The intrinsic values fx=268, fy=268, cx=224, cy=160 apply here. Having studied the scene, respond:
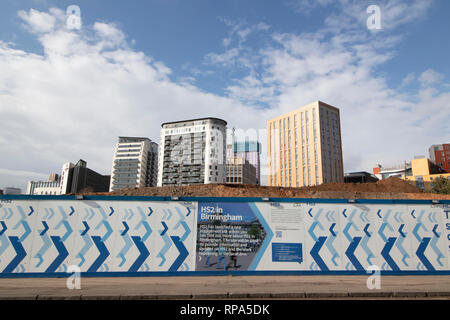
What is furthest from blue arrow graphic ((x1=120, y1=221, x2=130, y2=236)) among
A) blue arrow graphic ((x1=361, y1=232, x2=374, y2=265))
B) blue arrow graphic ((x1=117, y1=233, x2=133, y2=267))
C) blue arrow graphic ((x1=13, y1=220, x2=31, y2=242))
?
blue arrow graphic ((x1=361, y1=232, x2=374, y2=265))

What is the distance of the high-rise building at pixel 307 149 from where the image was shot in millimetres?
74938

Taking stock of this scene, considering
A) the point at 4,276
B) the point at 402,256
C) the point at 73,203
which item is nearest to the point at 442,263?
the point at 402,256

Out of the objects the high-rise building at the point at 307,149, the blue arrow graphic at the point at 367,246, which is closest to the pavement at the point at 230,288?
the blue arrow graphic at the point at 367,246

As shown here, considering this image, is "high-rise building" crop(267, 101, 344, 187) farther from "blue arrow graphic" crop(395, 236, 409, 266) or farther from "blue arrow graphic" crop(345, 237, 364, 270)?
"blue arrow graphic" crop(345, 237, 364, 270)

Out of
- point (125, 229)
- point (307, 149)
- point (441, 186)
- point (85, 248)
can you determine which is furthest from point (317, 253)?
point (307, 149)

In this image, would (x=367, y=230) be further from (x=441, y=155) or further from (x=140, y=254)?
(x=441, y=155)

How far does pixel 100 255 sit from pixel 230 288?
6.60 meters

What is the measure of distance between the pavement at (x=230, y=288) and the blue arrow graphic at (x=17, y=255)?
2.48 feet

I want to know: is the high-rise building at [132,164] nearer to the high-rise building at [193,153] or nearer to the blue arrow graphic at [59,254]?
the high-rise building at [193,153]

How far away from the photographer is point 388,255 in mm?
13266

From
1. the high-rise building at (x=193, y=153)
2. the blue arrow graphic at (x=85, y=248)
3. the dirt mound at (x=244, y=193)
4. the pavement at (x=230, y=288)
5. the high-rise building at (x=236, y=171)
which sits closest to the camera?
the pavement at (x=230, y=288)

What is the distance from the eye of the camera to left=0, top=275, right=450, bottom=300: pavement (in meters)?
9.10

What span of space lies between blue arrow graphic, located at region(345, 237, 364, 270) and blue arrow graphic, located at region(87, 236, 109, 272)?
38.3 feet

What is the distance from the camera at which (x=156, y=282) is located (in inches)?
440
